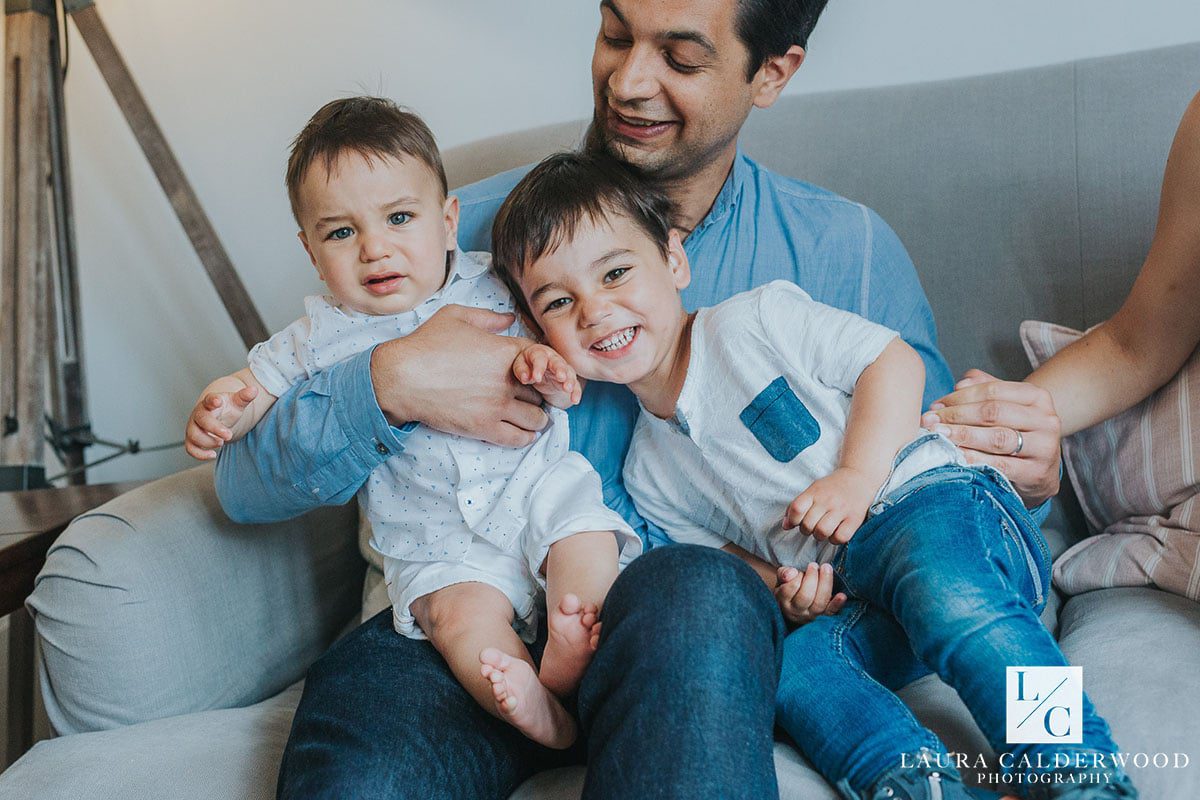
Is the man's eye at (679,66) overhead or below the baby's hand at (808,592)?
overhead

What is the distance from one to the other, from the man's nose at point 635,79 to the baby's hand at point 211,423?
624mm

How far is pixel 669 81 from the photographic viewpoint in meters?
1.40

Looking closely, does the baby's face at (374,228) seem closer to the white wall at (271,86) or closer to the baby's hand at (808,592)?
the baby's hand at (808,592)

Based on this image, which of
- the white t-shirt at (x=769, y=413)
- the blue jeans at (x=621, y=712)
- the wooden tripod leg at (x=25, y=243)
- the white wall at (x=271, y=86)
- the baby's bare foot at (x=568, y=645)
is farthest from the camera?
the wooden tripod leg at (x=25, y=243)

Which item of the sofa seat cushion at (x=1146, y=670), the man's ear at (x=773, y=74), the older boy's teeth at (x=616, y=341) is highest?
the man's ear at (x=773, y=74)

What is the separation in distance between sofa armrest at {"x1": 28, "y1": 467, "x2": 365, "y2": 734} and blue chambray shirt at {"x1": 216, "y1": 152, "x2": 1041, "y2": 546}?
94mm

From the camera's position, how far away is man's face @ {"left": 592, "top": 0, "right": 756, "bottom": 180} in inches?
54.4

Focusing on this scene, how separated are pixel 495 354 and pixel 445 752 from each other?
18.7 inches

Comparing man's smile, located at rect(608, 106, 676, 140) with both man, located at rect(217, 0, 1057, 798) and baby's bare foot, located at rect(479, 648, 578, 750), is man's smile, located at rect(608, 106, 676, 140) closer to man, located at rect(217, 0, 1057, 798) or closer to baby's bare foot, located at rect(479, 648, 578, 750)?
man, located at rect(217, 0, 1057, 798)

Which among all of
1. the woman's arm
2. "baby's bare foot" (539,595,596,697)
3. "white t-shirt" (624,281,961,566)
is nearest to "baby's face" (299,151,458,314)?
"white t-shirt" (624,281,961,566)

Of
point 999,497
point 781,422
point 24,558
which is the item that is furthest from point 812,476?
point 24,558

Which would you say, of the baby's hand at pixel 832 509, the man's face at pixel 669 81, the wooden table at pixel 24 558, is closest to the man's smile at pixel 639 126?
the man's face at pixel 669 81

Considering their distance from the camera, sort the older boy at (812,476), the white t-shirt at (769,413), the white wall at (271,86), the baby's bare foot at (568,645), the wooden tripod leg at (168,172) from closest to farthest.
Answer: the older boy at (812,476) → the baby's bare foot at (568,645) → the white t-shirt at (769,413) → the white wall at (271,86) → the wooden tripod leg at (168,172)

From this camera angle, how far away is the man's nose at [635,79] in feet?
4.54
